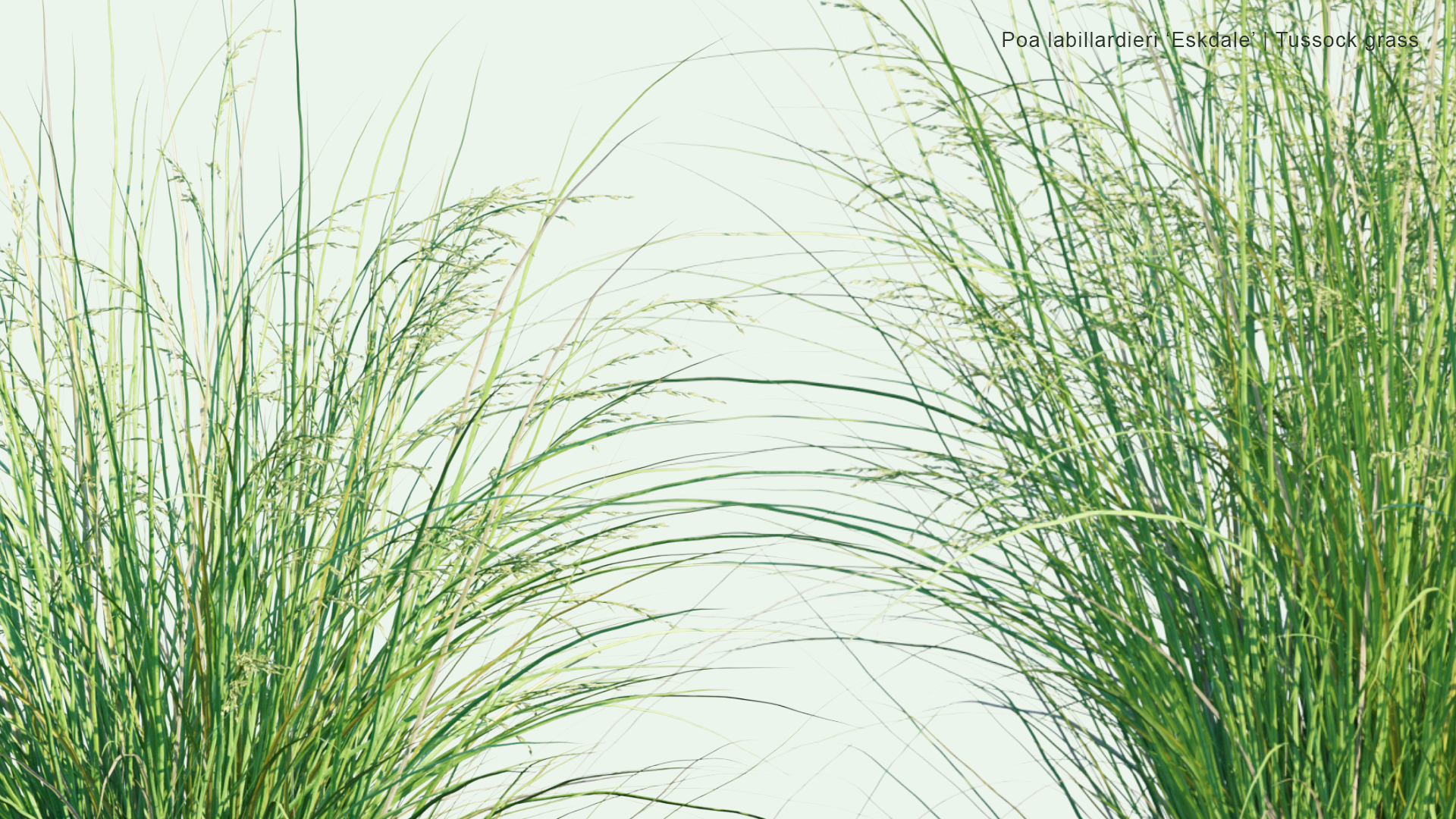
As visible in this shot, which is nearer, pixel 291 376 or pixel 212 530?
pixel 212 530

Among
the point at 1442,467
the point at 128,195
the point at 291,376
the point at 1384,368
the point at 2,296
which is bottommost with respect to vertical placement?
the point at 1442,467

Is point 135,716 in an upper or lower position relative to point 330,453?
lower

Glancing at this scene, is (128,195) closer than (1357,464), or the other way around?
(1357,464)

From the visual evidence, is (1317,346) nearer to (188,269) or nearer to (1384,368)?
(1384,368)

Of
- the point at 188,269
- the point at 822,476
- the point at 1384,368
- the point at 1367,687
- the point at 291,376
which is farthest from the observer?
the point at 188,269

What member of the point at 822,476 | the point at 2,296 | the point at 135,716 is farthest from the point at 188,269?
the point at 822,476

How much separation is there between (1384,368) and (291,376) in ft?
4.52

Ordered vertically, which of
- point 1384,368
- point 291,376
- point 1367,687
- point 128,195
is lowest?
point 1367,687

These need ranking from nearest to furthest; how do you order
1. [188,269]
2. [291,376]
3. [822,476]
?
[822,476], [291,376], [188,269]

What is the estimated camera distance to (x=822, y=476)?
1448 mm

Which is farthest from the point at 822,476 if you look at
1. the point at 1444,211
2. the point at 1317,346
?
the point at 1444,211

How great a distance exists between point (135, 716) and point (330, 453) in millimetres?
410

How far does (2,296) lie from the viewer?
166 centimetres

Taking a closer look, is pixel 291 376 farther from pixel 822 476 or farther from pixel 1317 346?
pixel 1317 346
